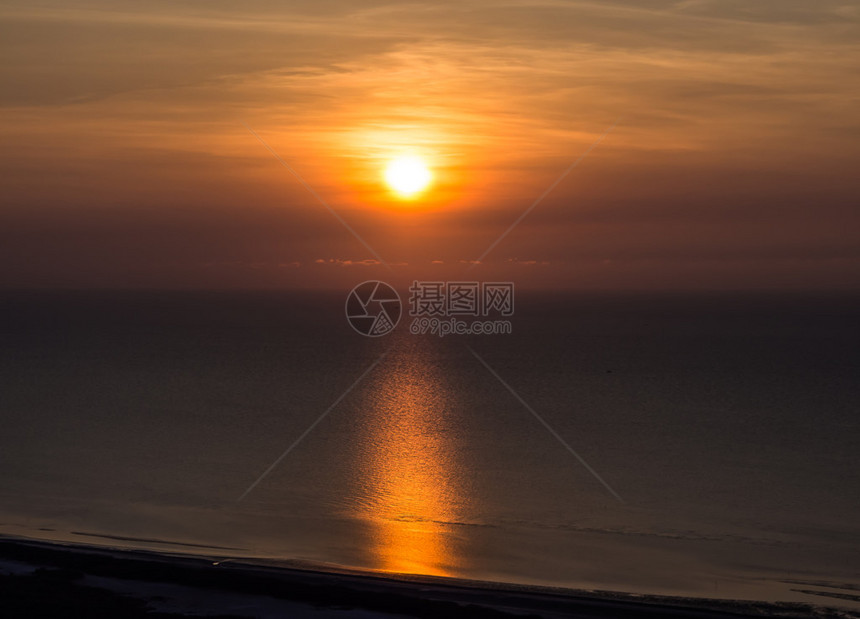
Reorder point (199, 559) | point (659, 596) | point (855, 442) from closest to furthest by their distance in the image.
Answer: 1. point (659, 596)
2. point (199, 559)
3. point (855, 442)

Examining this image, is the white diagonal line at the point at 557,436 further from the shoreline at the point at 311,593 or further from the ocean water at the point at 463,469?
the shoreline at the point at 311,593

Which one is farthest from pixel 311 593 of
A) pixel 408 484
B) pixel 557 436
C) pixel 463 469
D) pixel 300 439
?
pixel 557 436

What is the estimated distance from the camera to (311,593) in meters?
11.9

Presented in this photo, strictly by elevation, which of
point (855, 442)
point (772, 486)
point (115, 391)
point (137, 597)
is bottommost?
point (137, 597)

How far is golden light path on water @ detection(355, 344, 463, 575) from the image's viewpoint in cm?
1619

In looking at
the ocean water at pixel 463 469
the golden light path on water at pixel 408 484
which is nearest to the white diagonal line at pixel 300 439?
the ocean water at pixel 463 469

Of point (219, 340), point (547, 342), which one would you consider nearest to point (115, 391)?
point (219, 340)

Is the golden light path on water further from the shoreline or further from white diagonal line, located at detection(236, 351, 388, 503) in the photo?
the shoreline

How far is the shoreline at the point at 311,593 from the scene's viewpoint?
11.3 metres

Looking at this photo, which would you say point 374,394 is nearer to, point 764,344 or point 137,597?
point 137,597

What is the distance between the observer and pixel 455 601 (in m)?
11.6

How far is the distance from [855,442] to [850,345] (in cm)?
6437

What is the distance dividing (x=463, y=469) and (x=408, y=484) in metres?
2.58

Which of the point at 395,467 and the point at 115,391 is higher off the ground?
the point at 115,391
